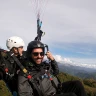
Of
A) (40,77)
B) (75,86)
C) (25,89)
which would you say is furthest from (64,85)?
(25,89)

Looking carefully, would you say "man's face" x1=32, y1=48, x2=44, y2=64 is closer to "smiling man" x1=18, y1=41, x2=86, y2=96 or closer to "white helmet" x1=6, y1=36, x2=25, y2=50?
"smiling man" x1=18, y1=41, x2=86, y2=96

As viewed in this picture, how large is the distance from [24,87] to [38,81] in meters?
0.39

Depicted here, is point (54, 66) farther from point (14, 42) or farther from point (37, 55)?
point (14, 42)

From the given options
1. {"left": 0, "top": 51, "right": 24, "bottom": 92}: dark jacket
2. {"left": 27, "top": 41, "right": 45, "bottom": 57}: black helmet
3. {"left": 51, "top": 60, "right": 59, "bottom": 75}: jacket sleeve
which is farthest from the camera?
{"left": 51, "top": 60, "right": 59, "bottom": 75}: jacket sleeve

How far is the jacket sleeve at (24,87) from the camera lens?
4.18 metres

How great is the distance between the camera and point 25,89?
4215 mm

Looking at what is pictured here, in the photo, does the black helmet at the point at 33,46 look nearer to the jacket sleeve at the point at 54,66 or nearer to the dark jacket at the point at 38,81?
the dark jacket at the point at 38,81

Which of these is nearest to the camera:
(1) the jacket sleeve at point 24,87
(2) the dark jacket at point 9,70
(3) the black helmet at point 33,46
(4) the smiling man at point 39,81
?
(1) the jacket sleeve at point 24,87

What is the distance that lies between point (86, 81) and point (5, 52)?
30278 mm

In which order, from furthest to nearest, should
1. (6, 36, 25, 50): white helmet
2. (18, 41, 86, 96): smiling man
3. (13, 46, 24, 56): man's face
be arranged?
1. (6, 36, 25, 50): white helmet
2. (13, 46, 24, 56): man's face
3. (18, 41, 86, 96): smiling man

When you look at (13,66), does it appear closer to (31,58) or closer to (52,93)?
(31,58)

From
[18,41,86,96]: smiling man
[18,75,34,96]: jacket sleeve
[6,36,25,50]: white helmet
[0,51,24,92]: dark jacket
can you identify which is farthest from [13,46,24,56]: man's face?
[18,75,34,96]: jacket sleeve

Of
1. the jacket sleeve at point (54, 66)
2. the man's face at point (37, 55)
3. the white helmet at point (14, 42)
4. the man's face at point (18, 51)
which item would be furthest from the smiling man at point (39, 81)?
the white helmet at point (14, 42)

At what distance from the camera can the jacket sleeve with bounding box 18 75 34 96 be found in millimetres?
4176
